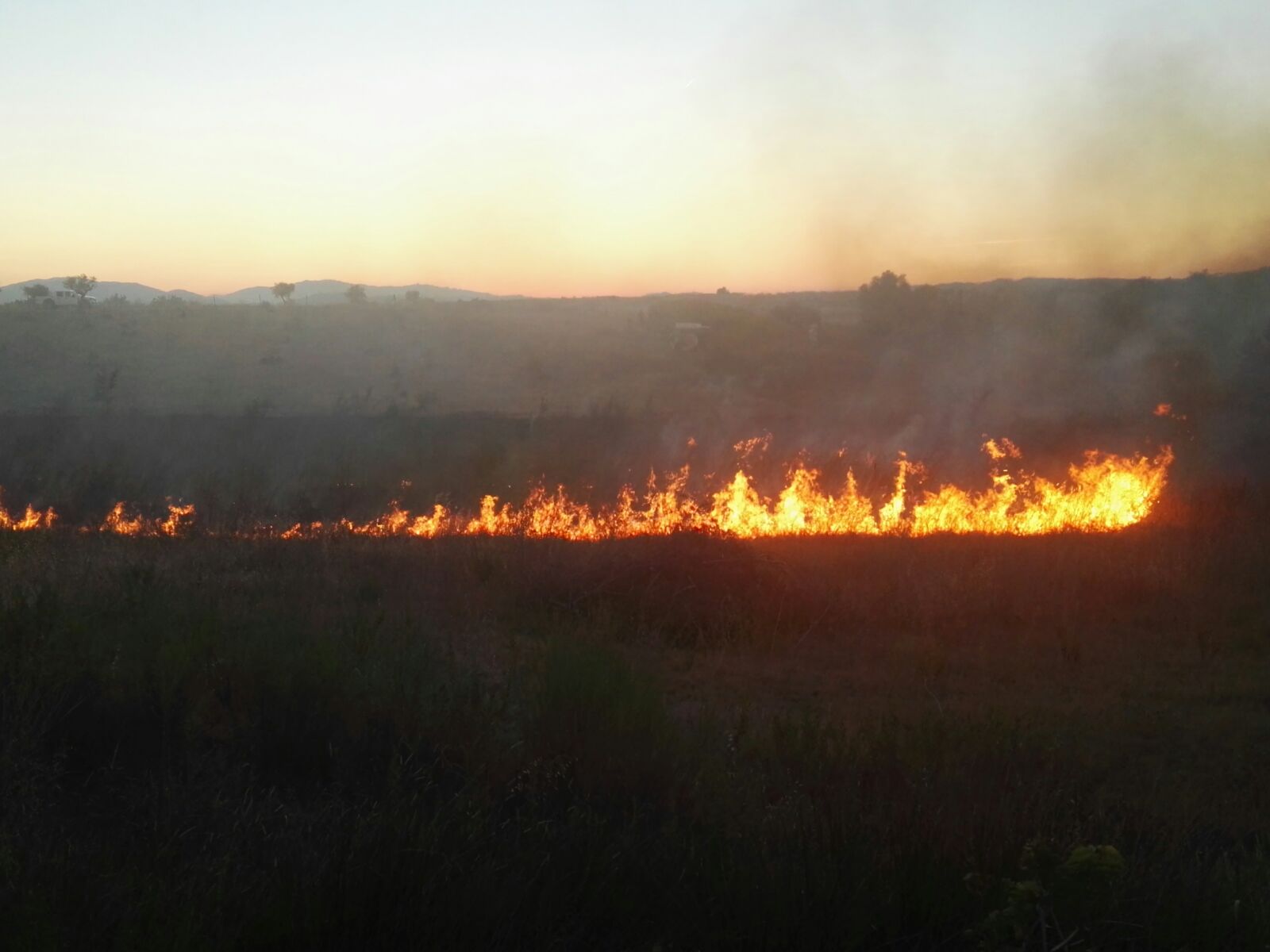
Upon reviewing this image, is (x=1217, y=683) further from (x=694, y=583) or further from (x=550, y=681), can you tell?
(x=550, y=681)

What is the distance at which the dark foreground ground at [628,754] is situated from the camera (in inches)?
149

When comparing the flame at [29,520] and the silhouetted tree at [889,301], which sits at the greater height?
the silhouetted tree at [889,301]

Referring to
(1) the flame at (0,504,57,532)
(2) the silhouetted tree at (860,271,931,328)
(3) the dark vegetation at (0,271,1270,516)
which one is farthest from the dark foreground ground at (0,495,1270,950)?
(2) the silhouetted tree at (860,271,931,328)

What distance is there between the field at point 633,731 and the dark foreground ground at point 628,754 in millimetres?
22

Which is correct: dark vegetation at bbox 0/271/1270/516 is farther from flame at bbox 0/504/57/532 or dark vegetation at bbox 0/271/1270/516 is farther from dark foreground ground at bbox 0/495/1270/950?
dark foreground ground at bbox 0/495/1270/950

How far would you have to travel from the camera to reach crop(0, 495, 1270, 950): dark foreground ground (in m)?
3.78

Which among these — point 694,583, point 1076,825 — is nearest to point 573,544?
point 694,583

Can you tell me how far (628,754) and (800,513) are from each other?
10320 mm

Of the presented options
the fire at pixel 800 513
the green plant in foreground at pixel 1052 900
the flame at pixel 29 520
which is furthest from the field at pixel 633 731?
the fire at pixel 800 513

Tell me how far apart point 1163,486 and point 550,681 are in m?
13.9

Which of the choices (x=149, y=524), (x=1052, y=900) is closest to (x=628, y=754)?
(x=1052, y=900)

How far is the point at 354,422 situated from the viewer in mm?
28016

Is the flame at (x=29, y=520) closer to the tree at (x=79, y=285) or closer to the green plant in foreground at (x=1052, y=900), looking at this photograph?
the green plant in foreground at (x=1052, y=900)

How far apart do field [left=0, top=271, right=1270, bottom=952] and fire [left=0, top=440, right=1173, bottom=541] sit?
2.40 feet
